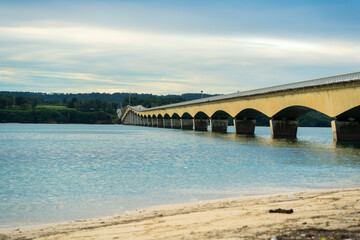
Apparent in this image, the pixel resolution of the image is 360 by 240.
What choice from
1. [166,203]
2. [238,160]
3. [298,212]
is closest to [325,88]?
[238,160]

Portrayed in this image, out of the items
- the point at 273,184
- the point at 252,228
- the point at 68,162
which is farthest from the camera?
the point at 68,162

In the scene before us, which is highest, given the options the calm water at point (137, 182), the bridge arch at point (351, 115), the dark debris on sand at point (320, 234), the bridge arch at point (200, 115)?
the bridge arch at point (200, 115)

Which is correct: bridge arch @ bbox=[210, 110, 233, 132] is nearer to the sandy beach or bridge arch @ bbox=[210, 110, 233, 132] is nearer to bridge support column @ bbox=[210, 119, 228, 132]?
bridge support column @ bbox=[210, 119, 228, 132]

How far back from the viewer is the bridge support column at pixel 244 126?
2928 inches

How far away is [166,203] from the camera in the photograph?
13.9 m

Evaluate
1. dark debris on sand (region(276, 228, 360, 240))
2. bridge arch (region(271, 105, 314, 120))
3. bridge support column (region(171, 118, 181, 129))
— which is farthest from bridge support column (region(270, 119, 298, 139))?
bridge support column (region(171, 118, 181, 129))

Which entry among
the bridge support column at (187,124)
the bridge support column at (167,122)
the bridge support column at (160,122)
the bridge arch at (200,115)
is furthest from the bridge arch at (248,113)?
the bridge support column at (160,122)

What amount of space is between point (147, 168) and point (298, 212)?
16256 mm

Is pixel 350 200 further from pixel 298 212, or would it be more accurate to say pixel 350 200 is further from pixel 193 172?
pixel 193 172

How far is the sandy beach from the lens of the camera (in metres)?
7.15

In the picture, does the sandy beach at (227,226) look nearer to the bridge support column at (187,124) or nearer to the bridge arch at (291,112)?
the bridge arch at (291,112)

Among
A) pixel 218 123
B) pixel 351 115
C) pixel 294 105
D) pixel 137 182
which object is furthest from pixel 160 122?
pixel 137 182

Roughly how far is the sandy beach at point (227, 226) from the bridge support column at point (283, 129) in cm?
4954

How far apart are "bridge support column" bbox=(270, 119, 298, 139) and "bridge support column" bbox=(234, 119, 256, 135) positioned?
13788mm
